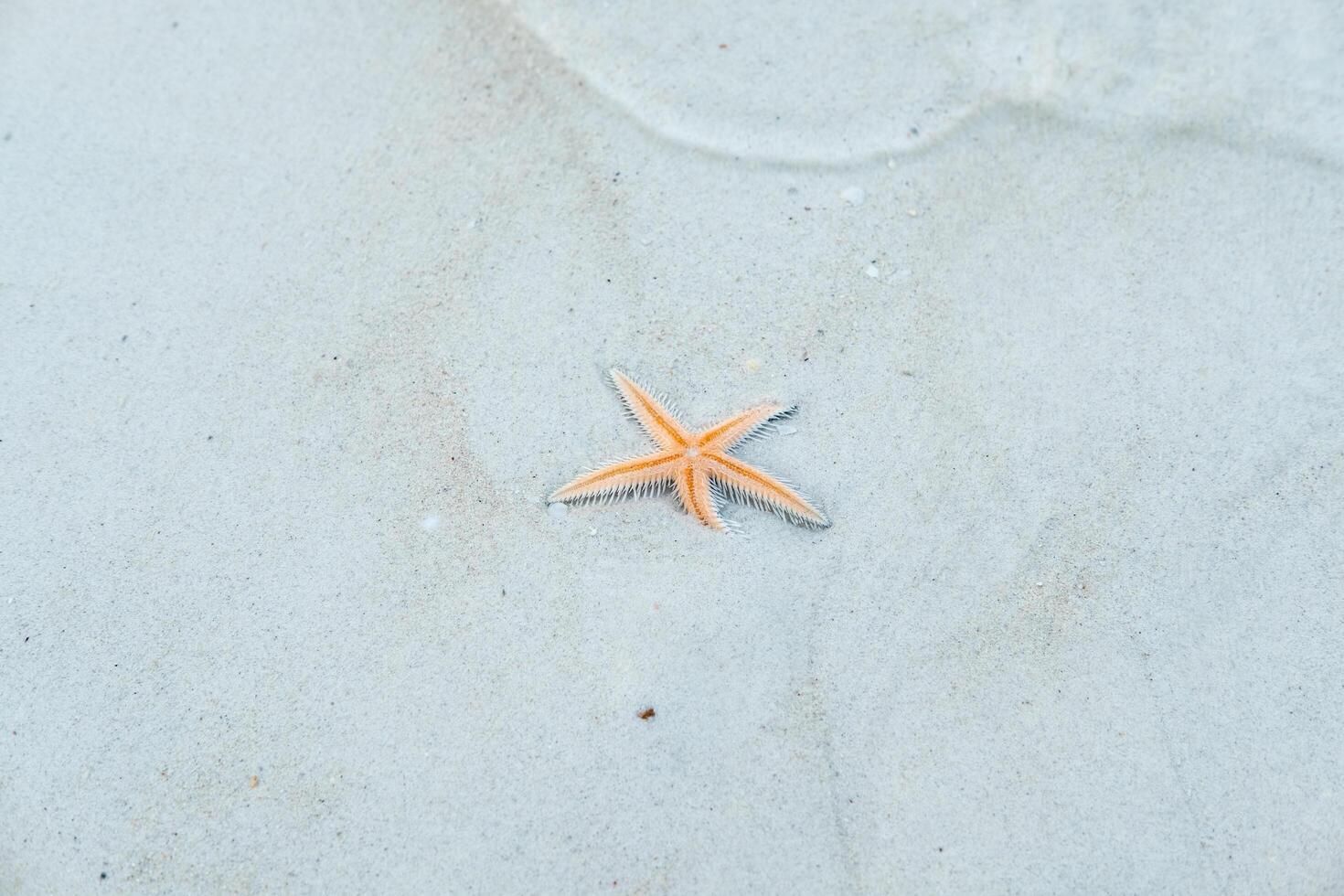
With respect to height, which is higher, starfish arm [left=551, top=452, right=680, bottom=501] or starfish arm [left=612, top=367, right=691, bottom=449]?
starfish arm [left=612, top=367, right=691, bottom=449]

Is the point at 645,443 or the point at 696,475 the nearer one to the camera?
the point at 696,475

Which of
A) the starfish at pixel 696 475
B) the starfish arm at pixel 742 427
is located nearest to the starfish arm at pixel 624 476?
the starfish at pixel 696 475

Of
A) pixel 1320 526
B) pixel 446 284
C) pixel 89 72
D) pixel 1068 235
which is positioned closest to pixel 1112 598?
pixel 1320 526

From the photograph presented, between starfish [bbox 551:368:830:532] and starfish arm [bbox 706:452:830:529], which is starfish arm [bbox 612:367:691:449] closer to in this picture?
starfish [bbox 551:368:830:532]

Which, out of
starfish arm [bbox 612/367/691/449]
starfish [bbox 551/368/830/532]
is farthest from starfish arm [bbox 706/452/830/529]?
starfish arm [bbox 612/367/691/449]

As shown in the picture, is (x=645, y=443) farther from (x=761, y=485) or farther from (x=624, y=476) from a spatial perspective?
(x=761, y=485)

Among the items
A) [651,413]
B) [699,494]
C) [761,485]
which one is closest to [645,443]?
[651,413]

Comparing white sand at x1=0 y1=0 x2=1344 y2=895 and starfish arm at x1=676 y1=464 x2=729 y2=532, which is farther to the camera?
starfish arm at x1=676 y1=464 x2=729 y2=532
